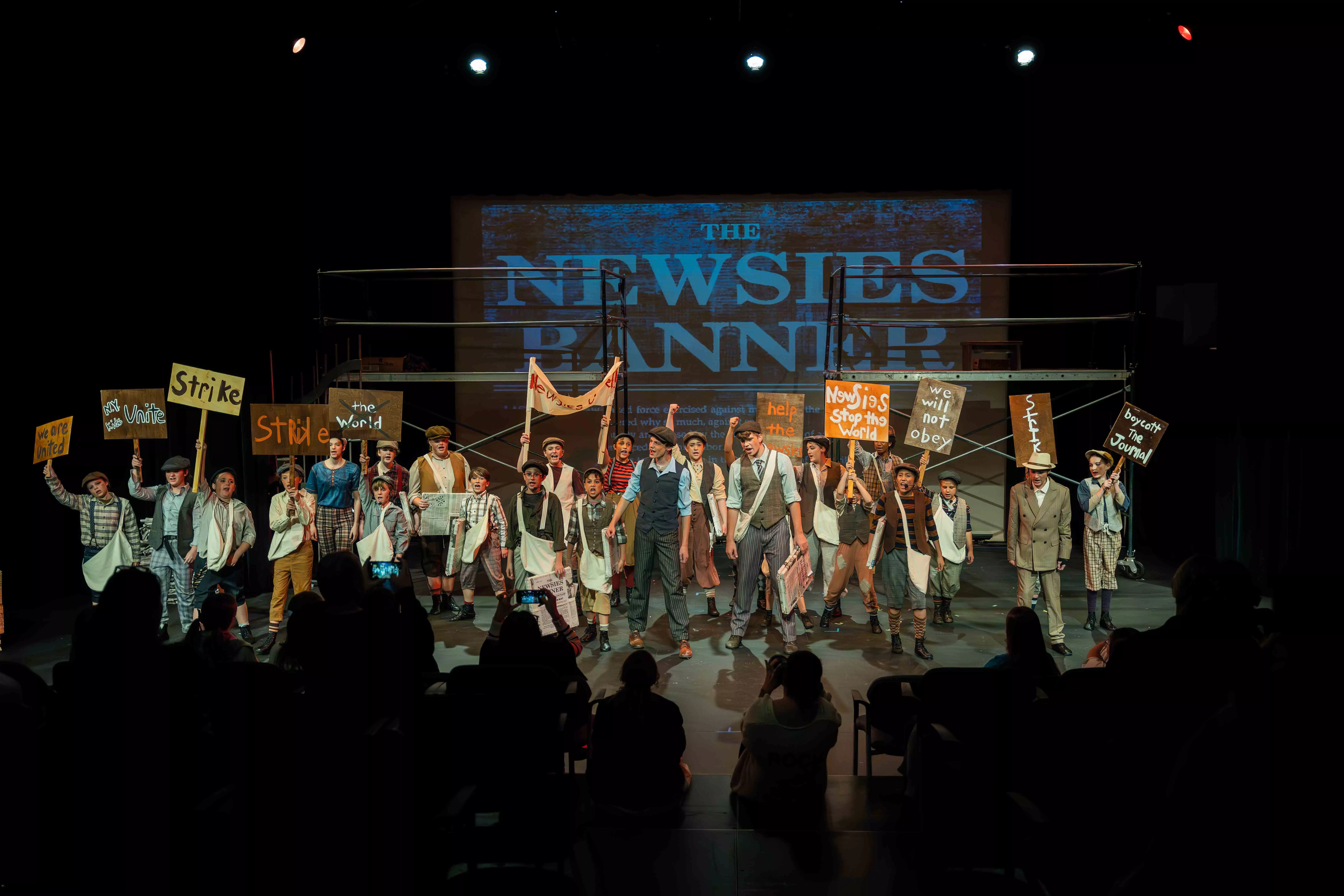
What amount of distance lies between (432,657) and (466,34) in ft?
30.1

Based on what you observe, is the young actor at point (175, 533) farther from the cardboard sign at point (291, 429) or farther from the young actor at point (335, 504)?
the young actor at point (335, 504)

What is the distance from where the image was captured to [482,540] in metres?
8.56

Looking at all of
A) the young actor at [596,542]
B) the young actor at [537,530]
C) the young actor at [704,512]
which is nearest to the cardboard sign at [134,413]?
the young actor at [537,530]

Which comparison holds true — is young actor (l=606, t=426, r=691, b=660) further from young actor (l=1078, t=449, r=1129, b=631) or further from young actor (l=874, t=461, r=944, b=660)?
young actor (l=1078, t=449, r=1129, b=631)

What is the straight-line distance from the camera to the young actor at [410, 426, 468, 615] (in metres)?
9.00

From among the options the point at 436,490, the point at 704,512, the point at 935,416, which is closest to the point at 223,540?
the point at 436,490

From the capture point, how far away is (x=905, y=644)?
7770 mm

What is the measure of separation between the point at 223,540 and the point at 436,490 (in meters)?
2.17

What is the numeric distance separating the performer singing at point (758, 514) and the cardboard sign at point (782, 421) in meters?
1.54

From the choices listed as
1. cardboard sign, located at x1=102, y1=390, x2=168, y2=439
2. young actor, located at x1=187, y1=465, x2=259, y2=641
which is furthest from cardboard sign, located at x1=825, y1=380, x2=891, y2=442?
cardboard sign, located at x1=102, y1=390, x2=168, y2=439

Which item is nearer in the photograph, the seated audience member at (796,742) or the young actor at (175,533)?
the seated audience member at (796,742)

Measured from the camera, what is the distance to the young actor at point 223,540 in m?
7.45

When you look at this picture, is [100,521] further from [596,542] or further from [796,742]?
[796,742]

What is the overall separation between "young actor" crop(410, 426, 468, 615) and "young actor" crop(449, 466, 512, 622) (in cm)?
31
